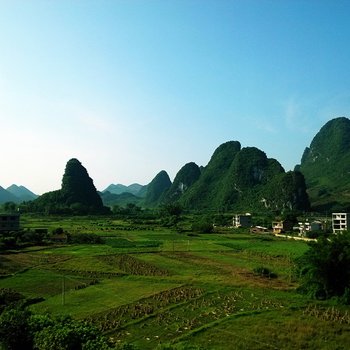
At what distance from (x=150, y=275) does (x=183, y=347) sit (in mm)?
18345

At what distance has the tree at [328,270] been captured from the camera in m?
24.8

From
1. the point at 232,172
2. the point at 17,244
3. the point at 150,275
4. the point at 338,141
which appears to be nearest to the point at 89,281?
the point at 150,275

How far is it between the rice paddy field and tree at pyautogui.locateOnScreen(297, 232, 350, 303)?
114cm

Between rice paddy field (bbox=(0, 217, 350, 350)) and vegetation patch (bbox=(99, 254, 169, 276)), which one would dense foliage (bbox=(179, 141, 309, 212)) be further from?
vegetation patch (bbox=(99, 254, 169, 276))

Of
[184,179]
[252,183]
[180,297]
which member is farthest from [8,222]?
[184,179]

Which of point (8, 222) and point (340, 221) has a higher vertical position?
point (340, 221)

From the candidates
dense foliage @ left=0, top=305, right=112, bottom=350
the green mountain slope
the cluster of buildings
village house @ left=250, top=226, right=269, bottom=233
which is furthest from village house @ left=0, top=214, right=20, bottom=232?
the green mountain slope

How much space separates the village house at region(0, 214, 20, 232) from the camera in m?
59.7

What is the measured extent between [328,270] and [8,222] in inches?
1835

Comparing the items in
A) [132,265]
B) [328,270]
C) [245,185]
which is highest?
[245,185]

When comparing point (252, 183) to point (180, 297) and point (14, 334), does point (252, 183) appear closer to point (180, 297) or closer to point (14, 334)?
point (180, 297)

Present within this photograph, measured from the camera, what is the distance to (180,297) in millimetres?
24719

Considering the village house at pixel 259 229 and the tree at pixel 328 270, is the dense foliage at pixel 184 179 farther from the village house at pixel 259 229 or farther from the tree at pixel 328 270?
the tree at pixel 328 270

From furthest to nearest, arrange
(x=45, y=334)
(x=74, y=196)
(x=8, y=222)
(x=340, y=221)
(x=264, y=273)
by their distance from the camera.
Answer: (x=74, y=196) < (x=340, y=221) < (x=8, y=222) < (x=264, y=273) < (x=45, y=334)
